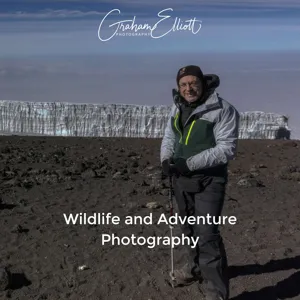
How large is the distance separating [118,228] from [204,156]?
8.76 feet

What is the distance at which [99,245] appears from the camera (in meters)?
6.55

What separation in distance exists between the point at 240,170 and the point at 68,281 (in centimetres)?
585

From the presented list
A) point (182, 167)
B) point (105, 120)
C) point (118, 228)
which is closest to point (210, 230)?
point (182, 167)

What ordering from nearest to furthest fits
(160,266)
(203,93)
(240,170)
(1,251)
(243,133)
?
1. (203,93)
2. (160,266)
3. (1,251)
4. (240,170)
5. (243,133)

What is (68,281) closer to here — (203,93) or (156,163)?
(203,93)

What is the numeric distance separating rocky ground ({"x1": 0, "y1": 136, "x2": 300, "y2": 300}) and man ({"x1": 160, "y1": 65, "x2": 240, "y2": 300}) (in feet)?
1.67

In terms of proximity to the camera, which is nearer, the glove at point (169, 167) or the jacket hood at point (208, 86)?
the jacket hood at point (208, 86)

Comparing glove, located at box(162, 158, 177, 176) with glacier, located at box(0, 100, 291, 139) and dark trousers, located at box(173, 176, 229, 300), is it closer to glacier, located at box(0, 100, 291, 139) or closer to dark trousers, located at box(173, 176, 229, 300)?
dark trousers, located at box(173, 176, 229, 300)

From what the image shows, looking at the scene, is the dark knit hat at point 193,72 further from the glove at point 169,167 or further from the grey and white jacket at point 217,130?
the glove at point 169,167

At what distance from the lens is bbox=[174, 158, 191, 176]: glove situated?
4.80 metres

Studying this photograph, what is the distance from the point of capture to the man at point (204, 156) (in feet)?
15.4

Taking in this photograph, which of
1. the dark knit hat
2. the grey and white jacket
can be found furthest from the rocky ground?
the dark knit hat

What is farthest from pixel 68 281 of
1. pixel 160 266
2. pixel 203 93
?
pixel 203 93

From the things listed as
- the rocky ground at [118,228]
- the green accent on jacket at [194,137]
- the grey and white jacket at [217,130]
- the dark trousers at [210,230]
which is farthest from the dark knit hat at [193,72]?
the rocky ground at [118,228]
